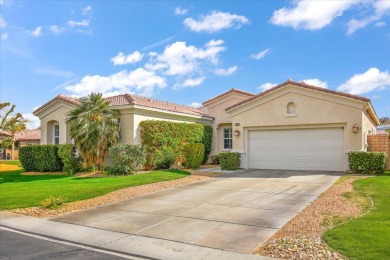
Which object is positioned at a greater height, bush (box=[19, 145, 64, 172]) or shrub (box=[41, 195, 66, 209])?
bush (box=[19, 145, 64, 172])

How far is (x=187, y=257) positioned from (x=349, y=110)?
1360 centimetres

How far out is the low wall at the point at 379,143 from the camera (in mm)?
18125

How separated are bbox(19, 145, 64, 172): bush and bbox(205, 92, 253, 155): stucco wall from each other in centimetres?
1121

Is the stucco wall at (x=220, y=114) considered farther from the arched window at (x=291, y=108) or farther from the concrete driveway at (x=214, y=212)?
the concrete driveway at (x=214, y=212)

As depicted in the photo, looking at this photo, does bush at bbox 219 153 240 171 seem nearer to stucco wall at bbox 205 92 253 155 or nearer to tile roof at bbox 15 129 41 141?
stucco wall at bbox 205 92 253 155

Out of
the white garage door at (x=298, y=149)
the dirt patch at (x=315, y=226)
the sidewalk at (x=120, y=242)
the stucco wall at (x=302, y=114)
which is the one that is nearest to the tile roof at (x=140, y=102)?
the stucco wall at (x=302, y=114)

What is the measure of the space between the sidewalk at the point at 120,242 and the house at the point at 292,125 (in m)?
11.8

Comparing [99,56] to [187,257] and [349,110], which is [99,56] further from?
[187,257]

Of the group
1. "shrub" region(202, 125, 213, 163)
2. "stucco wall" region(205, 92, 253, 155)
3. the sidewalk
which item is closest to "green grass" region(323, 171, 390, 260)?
the sidewalk

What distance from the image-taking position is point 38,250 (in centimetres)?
652

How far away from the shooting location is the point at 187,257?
5922mm

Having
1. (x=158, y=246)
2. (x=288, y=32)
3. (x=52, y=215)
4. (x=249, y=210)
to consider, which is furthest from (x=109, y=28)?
(x=158, y=246)

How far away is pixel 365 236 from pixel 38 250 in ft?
20.5

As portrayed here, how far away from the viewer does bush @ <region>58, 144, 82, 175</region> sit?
2061 cm
